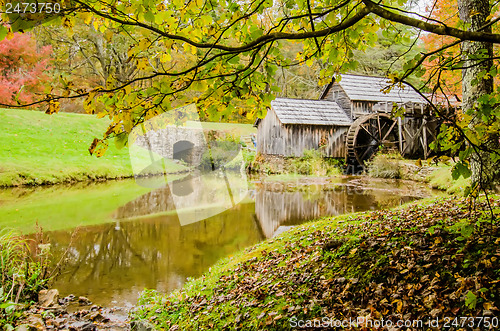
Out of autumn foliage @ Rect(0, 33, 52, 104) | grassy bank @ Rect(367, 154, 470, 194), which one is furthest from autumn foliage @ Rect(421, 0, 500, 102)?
autumn foliage @ Rect(0, 33, 52, 104)

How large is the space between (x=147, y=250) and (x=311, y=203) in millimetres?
6800

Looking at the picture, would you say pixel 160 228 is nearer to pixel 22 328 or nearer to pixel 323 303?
pixel 22 328

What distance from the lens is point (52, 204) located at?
12.5 m

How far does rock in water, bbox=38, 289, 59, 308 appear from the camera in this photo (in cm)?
472

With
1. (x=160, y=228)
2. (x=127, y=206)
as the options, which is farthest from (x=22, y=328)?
(x=127, y=206)

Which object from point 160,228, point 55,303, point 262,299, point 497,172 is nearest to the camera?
point 262,299

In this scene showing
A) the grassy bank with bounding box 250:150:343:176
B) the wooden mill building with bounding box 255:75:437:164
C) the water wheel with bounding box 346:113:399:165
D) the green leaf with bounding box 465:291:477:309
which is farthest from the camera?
the grassy bank with bounding box 250:150:343:176

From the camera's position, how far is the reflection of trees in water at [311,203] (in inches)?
409

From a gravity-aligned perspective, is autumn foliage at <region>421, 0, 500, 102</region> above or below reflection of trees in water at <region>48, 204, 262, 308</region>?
above

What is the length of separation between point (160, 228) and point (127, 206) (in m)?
3.76

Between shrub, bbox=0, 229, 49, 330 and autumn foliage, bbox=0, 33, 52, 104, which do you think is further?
autumn foliage, bbox=0, 33, 52, 104

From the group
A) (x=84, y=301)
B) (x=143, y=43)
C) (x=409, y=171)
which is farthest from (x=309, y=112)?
(x=143, y=43)

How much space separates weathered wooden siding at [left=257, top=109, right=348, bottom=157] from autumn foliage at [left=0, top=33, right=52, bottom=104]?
15.1 metres

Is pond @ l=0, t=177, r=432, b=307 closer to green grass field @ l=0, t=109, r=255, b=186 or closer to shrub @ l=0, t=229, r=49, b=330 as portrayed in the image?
shrub @ l=0, t=229, r=49, b=330
